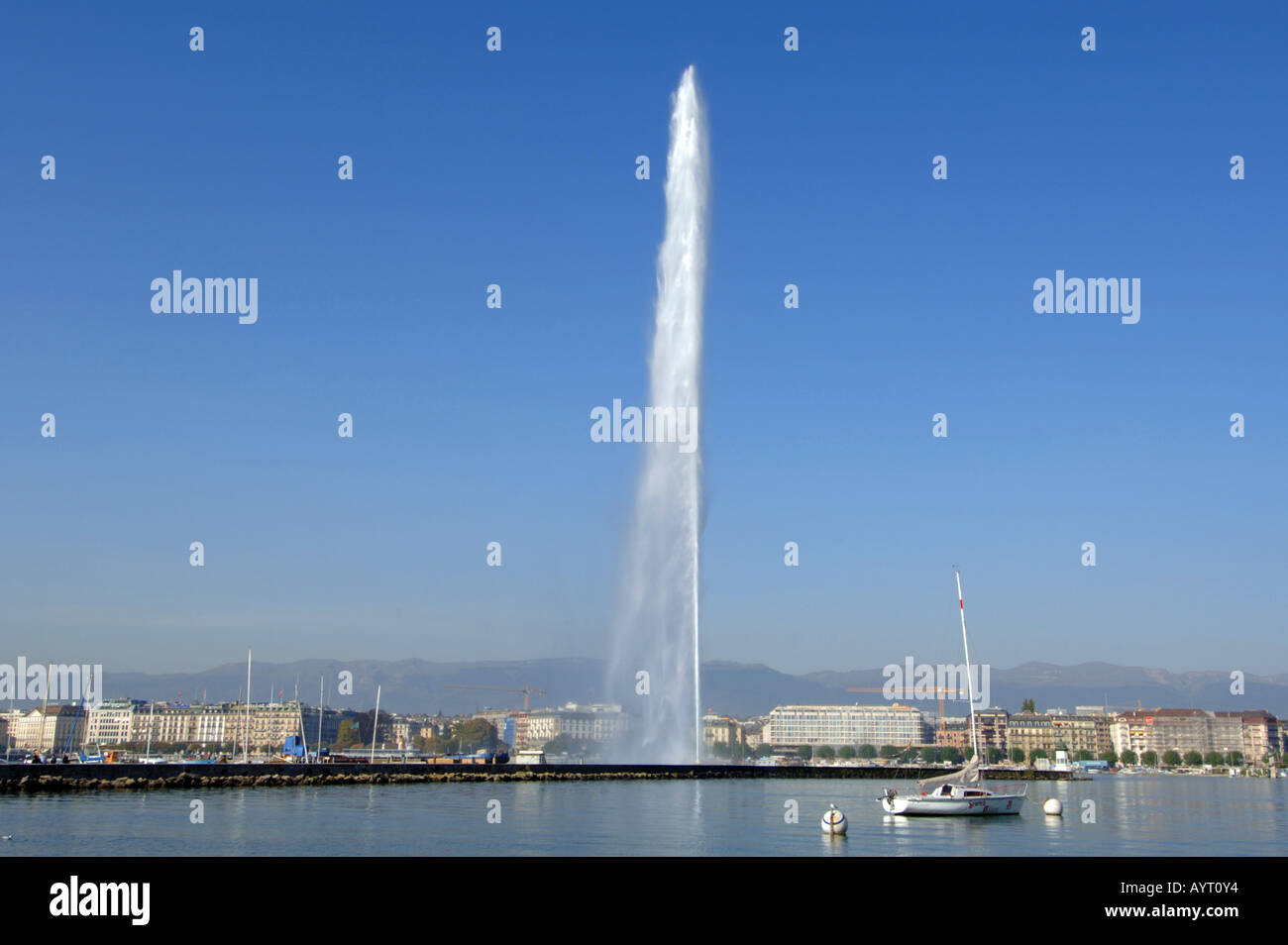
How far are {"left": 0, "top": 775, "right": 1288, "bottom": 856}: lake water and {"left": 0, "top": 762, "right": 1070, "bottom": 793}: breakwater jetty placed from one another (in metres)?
4.40

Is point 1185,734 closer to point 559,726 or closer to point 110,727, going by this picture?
point 559,726

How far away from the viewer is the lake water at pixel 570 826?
104ft

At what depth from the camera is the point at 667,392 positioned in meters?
60.5

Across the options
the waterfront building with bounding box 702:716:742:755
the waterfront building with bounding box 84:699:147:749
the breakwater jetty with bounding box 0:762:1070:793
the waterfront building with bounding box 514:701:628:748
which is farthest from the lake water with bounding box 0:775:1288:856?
the waterfront building with bounding box 84:699:147:749

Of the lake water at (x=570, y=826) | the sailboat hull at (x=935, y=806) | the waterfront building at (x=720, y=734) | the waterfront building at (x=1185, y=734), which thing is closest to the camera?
the lake water at (x=570, y=826)

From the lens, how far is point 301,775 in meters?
68.1

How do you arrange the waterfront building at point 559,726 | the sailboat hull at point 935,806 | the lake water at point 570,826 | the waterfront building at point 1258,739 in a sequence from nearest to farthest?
the lake water at point 570,826
the sailboat hull at point 935,806
the waterfront building at point 559,726
the waterfront building at point 1258,739

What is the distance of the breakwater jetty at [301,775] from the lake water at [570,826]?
440cm

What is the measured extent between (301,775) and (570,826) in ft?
121

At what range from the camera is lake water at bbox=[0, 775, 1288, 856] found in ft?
104

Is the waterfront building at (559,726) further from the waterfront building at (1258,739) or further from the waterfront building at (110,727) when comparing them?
the waterfront building at (1258,739)

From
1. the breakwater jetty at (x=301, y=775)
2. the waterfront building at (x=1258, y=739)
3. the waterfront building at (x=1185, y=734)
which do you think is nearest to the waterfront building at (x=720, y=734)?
the waterfront building at (x=1185, y=734)
